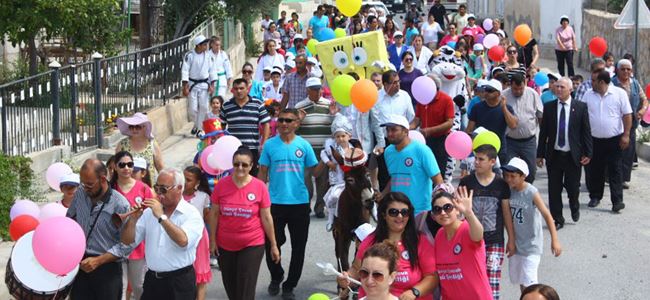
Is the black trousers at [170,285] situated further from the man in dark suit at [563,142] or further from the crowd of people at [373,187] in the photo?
the man in dark suit at [563,142]

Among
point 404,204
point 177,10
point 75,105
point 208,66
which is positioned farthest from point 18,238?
point 177,10

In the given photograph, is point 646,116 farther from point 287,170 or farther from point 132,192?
point 132,192

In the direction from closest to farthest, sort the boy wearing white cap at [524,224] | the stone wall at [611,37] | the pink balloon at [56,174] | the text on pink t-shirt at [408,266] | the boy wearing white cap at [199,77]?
1. the text on pink t-shirt at [408,266]
2. the boy wearing white cap at [524,224]
3. the pink balloon at [56,174]
4. the boy wearing white cap at [199,77]
5. the stone wall at [611,37]

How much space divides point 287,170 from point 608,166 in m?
5.31

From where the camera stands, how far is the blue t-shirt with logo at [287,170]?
33.3 feet

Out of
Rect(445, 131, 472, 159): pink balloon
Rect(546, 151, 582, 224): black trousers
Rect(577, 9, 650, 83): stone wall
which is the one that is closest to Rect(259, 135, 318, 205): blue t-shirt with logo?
Rect(445, 131, 472, 159): pink balloon

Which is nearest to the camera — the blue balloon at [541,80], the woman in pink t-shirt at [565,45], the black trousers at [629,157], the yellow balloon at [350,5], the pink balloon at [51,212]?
the pink balloon at [51,212]

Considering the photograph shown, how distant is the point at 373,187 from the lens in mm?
11633

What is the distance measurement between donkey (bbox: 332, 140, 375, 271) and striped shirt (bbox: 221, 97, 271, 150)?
8.81 feet

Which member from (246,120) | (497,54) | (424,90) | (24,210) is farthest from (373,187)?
(497,54)

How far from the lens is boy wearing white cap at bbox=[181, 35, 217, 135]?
19.1 metres

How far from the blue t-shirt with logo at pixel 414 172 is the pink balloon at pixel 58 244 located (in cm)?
320

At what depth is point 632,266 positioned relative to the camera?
37.5 feet

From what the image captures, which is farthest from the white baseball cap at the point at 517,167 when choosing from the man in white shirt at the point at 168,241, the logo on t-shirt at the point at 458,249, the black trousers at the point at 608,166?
the black trousers at the point at 608,166
